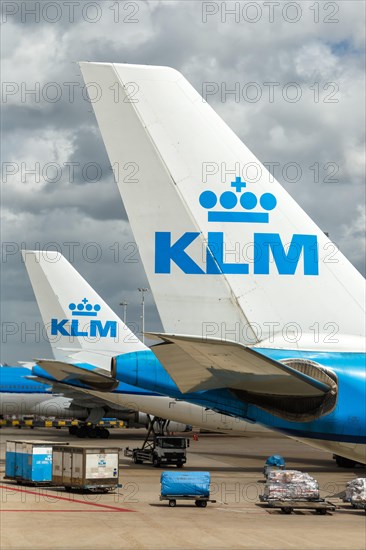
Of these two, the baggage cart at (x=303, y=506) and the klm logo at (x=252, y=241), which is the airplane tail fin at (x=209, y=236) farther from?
the baggage cart at (x=303, y=506)

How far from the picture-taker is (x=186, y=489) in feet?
80.1

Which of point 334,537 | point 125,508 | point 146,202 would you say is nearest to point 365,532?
point 334,537

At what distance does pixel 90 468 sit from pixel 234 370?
17.0 meters

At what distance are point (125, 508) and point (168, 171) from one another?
1298 centimetres

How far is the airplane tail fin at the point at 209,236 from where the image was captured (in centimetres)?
1329

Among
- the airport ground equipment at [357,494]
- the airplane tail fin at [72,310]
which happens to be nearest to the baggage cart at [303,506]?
the airport ground equipment at [357,494]

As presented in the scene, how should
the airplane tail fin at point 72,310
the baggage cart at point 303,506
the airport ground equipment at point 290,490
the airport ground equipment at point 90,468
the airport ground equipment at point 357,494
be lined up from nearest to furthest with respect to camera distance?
the baggage cart at point 303,506 < the airport ground equipment at point 357,494 < the airport ground equipment at point 290,490 < the airport ground equipment at point 90,468 < the airplane tail fin at point 72,310

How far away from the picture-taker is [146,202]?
13297 millimetres

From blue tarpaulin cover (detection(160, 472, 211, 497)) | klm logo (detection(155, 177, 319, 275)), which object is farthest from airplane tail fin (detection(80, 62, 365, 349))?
blue tarpaulin cover (detection(160, 472, 211, 497))

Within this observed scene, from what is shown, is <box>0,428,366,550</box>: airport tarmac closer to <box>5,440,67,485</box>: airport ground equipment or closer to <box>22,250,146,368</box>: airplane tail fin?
<box>5,440,67,485</box>: airport ground equipment

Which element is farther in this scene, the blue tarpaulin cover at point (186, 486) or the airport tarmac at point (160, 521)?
the blue tarpaulin cover at point (186, 486)

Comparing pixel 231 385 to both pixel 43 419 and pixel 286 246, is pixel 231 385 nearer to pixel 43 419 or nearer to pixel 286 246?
pixel 286 246

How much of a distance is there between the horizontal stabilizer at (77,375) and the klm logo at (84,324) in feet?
11.8

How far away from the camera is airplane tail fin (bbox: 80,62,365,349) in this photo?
43.6ft
